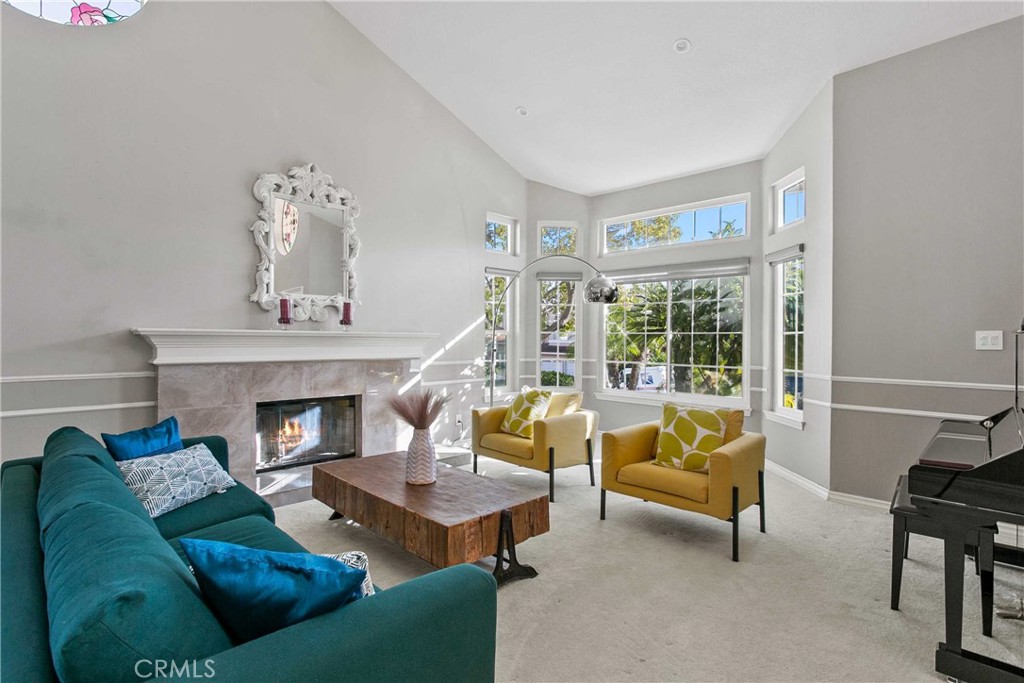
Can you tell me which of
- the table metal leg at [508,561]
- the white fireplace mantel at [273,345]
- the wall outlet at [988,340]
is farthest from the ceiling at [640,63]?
the table metal leg at [508,561]

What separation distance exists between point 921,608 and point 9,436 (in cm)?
476

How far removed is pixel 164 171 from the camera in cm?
349

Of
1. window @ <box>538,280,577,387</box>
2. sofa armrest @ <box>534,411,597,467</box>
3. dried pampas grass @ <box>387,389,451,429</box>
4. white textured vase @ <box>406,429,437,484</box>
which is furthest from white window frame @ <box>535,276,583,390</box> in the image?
dried pampas grass @ <box>387,389,451,429</box>

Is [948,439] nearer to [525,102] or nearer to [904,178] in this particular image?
[904,178]

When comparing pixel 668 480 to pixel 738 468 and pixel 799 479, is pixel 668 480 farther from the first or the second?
pixel 799 479

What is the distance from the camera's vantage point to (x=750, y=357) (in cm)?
528

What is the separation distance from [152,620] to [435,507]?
5.77 feet

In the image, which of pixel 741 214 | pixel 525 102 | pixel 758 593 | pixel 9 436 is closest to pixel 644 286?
pixel 741 214

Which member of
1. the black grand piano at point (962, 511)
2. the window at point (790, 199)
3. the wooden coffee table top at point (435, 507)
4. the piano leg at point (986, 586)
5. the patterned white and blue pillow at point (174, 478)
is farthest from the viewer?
the window at point (790, 199)

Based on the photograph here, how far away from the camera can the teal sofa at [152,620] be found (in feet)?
2.62

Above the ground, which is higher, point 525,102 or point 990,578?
point 525,102

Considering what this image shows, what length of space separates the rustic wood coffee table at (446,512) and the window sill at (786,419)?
2.85 metres

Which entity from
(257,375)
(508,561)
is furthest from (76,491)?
(257,375)

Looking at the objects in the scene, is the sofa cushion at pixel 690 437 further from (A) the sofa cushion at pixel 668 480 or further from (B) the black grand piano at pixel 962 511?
(B) the black grand piano at pixel 962 511
